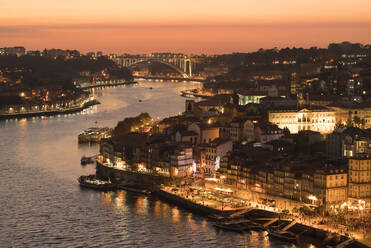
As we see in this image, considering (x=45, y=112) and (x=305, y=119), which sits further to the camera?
(x=45, y=112)

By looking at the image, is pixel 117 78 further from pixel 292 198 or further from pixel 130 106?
pixel 292 198

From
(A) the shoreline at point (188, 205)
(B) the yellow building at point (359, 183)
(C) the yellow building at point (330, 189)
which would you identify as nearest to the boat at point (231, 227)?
(A) the shoreline at point (188, 205)

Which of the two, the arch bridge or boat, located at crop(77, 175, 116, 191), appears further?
the arch bridge

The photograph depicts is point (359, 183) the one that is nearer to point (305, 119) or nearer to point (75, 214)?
point (75, 214)

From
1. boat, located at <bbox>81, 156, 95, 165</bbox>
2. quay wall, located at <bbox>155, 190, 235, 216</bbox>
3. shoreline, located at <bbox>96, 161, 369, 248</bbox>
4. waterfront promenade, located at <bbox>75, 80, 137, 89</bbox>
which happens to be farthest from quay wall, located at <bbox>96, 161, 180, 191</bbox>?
waterfront promenade, located at <bbox>75, 80, 137, 89</bbox>

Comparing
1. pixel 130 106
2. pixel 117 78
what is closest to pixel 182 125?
pixel 130 106

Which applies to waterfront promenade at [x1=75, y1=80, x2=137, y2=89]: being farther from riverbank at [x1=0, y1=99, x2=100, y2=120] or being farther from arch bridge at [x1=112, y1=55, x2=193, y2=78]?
riverbank at [x1=0, y1=99, x2=100, y2=120]

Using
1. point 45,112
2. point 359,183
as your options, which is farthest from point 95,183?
point 45,112
